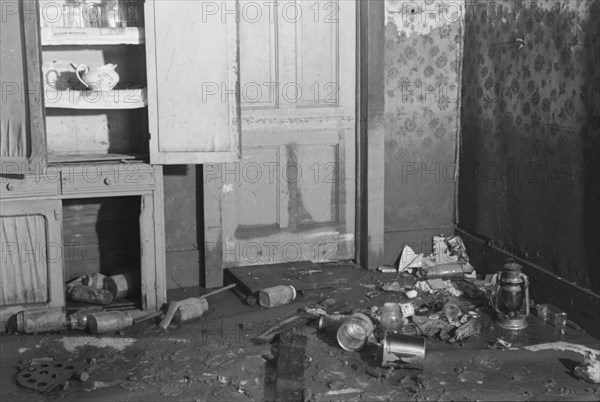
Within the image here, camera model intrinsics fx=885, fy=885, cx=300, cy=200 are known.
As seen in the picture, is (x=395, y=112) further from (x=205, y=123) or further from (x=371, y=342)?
(x=371, y=342)

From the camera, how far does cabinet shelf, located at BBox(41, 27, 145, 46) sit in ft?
18.4

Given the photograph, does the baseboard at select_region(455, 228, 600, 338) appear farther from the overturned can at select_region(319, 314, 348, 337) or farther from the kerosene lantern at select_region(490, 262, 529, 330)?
the overturned can at select_region(319, 314, 348, 337)

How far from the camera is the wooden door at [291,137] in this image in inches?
253

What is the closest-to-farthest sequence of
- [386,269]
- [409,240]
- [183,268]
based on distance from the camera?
[183,268] < [386,269] < [409,240]

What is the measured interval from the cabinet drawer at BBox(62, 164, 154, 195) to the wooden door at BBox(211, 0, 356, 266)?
0.77 metres

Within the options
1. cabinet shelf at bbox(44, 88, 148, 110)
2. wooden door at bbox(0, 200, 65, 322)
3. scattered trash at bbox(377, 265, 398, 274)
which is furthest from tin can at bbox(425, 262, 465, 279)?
wooden door at bbox(0, 200, 65, 322)

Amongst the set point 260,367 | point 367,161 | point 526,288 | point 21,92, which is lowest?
→ point 260,367

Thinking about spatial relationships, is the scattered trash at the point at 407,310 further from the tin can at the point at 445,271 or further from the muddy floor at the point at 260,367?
the tin can at the point at 445,271

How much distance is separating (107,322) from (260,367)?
3.82 feet

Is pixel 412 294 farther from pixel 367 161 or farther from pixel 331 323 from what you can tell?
pixel 367 161

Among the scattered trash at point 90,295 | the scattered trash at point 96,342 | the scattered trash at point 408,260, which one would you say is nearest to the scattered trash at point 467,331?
the scattered trash at point 408,260

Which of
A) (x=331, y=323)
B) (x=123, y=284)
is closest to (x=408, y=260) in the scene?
(x=331, y=323)

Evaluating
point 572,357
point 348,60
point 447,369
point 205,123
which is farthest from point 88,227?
point 572,357

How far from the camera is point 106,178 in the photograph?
5566 mm
